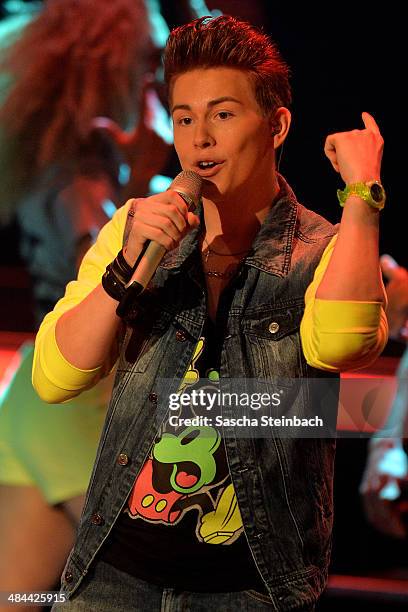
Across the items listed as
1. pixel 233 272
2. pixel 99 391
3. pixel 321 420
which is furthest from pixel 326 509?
pixel 99 391

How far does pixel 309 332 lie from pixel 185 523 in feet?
0.97

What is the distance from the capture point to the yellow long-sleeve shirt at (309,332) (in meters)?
1.12

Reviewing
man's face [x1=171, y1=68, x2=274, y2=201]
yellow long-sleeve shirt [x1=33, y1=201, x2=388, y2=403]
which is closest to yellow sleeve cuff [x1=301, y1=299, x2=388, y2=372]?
yellow long-sleeve shirt [x1=33, y1=201, x2=388, y2=403]

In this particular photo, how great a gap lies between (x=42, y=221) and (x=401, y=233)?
0.95 meters

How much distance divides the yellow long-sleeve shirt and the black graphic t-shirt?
0.47 ft

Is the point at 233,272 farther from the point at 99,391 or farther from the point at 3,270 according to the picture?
the point at 3,270

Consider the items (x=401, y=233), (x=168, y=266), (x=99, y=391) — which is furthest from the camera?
(x=401, y=233)

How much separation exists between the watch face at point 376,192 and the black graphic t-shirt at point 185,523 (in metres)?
0.32

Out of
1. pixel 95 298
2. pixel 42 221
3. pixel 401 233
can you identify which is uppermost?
pixel 95 298

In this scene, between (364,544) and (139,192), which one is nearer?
(139,192)

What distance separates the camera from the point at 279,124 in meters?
1.35

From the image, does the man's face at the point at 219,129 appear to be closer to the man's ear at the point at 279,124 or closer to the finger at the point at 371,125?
the man's ear at the point at 279,124

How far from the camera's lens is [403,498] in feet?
8.14

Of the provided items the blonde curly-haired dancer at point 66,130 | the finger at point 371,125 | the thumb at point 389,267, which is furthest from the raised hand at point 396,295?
the finger at point 371,125
